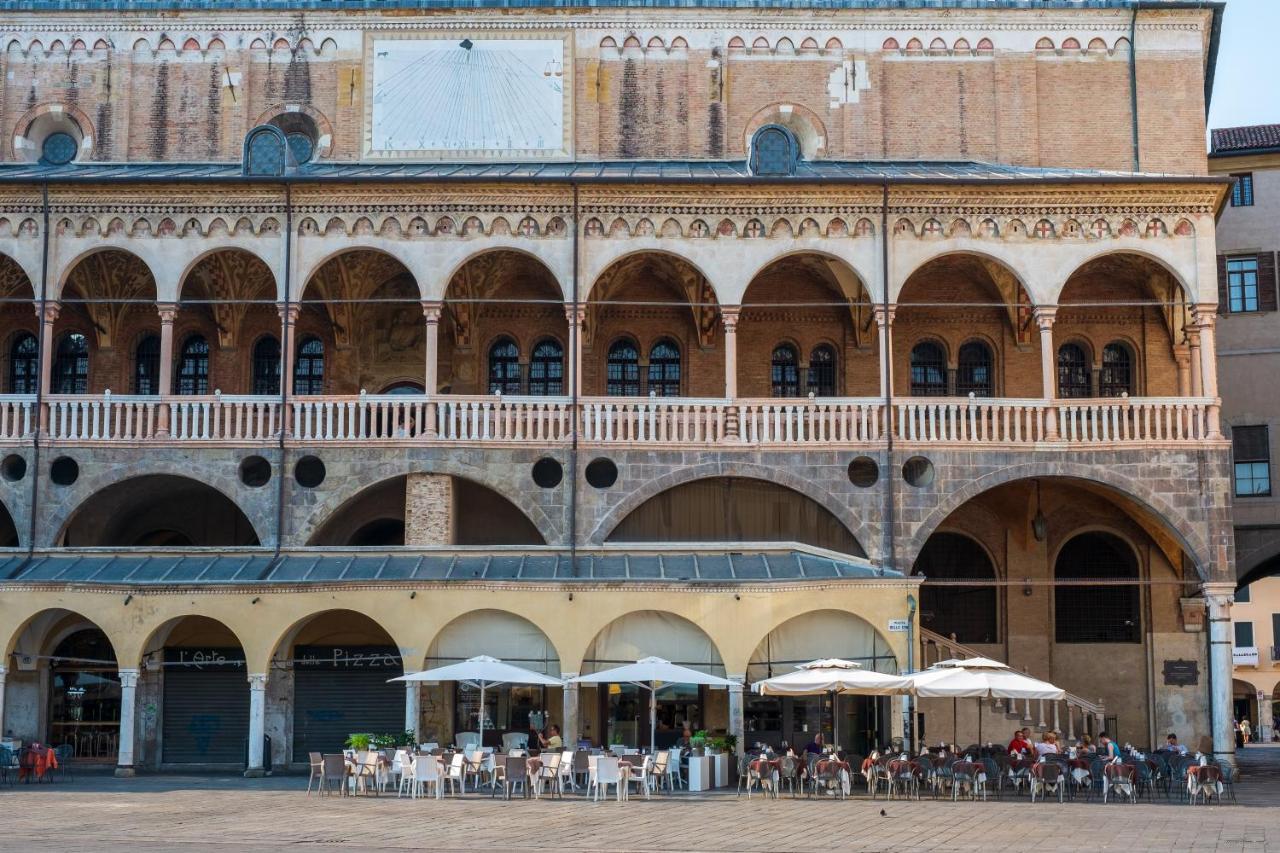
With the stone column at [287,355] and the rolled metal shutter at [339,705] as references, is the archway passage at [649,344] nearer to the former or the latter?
the stone column at [287,355]

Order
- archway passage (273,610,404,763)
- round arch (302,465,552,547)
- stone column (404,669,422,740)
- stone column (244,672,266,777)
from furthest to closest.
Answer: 1. round arch (302,465,552,547)
2. archway passage (273,610,404,763)
3. stone column (244,672,266,777)
4. stone column (404,669,422,740)

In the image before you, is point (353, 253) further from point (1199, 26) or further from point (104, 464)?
point (1199, 26)

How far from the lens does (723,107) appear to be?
119 ft

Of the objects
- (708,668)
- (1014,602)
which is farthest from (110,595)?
(1014,602)

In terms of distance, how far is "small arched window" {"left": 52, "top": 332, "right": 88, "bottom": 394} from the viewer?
3650 centimetres

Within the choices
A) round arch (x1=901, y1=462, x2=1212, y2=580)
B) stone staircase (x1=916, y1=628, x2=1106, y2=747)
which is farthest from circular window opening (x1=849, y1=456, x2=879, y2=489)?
stone staircase (x1=916, y1=628, x2=1106, y2=747)

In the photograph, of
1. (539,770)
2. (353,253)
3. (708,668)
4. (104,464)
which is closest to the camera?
(539,770)

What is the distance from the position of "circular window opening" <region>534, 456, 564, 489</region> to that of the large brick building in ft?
0.56

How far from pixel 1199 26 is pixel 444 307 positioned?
17.4 meters

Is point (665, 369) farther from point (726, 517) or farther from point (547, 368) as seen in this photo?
point (726, 517)

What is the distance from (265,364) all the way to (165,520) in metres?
4.01

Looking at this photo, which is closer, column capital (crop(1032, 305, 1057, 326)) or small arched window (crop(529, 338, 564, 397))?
column capital (crop(1032, 305, 1057, 326))

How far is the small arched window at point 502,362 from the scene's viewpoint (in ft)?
120

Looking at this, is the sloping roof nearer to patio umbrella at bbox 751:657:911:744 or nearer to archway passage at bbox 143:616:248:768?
patio umbrella at bbox 751:657:911:744
